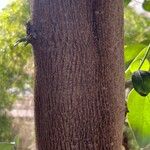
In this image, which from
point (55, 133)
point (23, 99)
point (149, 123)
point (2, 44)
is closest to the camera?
point (55, 133)

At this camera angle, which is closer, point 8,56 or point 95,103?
point 95,103

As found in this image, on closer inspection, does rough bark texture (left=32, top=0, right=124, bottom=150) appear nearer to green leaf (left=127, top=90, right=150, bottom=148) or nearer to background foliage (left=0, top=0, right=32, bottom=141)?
green leaf (left=127, top=90, right=150, bottom=148)

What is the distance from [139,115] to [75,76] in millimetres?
137

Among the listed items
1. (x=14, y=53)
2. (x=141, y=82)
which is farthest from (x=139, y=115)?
(x=14, y=53)

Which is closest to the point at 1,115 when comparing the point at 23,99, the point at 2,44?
the point at 23,99

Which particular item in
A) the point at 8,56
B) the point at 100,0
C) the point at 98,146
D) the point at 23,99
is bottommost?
the point at 98,146

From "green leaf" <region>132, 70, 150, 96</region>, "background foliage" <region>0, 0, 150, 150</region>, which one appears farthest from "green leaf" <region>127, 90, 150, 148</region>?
"background foliage" <region>0, 0, 150, 150</region>

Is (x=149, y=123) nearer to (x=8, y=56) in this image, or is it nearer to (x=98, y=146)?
(x=98, y=146)

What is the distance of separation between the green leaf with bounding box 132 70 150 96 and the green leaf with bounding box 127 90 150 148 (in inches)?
1.2

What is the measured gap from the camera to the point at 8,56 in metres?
5.25

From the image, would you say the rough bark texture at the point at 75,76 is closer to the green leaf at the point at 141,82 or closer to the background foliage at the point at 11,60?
the green leaf at the point at 141,82

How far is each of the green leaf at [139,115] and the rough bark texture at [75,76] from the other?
107 millimetres

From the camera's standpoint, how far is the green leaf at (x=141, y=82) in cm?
38

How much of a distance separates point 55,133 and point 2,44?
4950 mm
